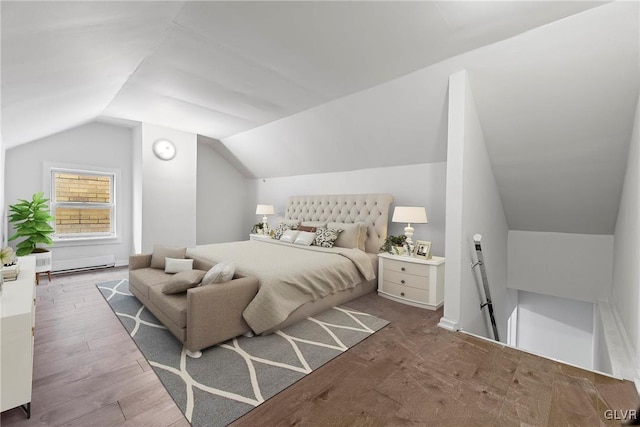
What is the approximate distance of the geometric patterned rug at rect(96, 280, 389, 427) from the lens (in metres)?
1.72

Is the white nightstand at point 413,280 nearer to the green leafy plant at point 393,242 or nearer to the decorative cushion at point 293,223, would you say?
the green leafy plant at point 393,242

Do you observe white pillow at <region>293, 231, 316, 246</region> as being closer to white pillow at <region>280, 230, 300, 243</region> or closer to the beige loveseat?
white pillow at <region>280, 230, 300, 243</region>

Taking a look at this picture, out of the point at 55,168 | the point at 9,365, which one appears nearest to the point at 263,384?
the point at 9,365

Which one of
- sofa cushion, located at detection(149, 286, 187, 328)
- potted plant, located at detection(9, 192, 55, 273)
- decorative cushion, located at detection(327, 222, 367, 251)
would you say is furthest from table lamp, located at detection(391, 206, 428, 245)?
potted plant, located at detection(9, 192, 55, 273)

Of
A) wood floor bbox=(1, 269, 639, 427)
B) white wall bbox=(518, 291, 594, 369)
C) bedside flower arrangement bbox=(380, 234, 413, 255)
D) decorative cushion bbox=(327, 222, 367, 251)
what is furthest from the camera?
white wall bbox=(518, 291, 594, 369)

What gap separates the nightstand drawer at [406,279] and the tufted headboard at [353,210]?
26.0 inches

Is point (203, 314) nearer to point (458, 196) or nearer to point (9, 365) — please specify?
point (9, 365)

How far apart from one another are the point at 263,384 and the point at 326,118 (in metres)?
3.41

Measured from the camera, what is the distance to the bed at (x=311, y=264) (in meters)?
2.57

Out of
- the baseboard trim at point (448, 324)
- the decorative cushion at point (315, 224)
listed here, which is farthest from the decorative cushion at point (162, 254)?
the baseboard trim at point (448, 324)

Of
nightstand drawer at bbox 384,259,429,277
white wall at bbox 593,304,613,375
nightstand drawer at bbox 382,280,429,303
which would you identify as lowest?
white wall at bbox 593,304,613,375

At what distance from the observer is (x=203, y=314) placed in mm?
2230

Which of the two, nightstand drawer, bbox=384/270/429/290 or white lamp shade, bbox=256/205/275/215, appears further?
white lamp shade, bbox=256/205/275/215

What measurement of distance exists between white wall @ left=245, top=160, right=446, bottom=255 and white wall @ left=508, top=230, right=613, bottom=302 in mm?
1373
